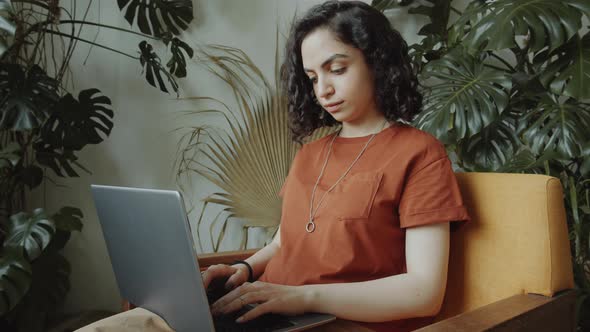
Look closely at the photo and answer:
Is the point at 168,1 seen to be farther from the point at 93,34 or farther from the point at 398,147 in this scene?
the point at 398,147

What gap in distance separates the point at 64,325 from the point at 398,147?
1631 mm

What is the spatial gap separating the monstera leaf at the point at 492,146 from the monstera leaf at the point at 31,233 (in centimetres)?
135

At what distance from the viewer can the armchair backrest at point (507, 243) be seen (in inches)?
35.7

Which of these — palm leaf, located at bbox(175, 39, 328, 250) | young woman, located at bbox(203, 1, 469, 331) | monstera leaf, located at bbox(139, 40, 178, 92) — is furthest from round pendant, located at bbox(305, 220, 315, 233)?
monstera leaf, located at bbox(139, 40, 178, 92)

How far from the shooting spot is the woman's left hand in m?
0.81

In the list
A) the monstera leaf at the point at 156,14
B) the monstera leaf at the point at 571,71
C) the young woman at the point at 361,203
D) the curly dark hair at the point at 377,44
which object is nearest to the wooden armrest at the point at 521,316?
the young woman at the point at 361,203

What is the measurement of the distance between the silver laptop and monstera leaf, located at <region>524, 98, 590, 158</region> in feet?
2.74

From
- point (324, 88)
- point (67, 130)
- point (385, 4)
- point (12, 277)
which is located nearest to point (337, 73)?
point (324, 88)

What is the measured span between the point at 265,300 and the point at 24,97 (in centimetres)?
130

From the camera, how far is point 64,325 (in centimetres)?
197

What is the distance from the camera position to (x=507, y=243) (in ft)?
3.14

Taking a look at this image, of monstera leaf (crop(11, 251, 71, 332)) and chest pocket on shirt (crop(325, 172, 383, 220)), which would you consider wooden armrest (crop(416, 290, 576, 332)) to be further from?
monstera leaf (crop(11, 251, 71, 332))

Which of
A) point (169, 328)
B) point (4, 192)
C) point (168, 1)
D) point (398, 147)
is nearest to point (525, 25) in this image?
point (398, 147)

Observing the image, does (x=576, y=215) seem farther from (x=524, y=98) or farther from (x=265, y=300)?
(x=265, y=300)
